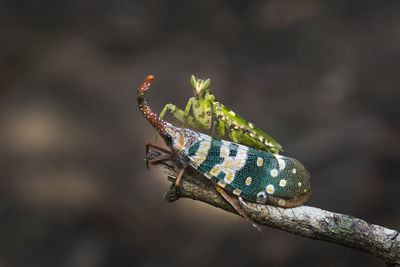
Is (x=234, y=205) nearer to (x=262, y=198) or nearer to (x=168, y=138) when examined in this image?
(x=262, y=198)

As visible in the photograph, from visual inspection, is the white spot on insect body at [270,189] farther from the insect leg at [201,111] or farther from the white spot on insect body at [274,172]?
the insect leg at [201,111]

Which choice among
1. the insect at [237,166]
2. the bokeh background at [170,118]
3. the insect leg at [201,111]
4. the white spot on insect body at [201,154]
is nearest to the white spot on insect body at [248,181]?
the insect at [237,166]

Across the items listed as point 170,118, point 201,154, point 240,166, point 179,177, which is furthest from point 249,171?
point 170,118

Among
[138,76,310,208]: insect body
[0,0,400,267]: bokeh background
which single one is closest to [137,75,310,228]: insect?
[138,76,310,208]: insect body

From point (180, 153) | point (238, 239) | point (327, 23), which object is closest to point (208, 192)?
point (180, 153)

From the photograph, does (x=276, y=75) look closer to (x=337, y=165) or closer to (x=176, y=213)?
(x=337, y=165)

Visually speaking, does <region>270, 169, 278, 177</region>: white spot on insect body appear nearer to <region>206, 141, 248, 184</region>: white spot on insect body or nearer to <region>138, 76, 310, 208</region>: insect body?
<region>138, 76, 310, 208</region>: insect body

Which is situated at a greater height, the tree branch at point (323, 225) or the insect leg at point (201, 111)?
the insect leg at point (201, 111)
